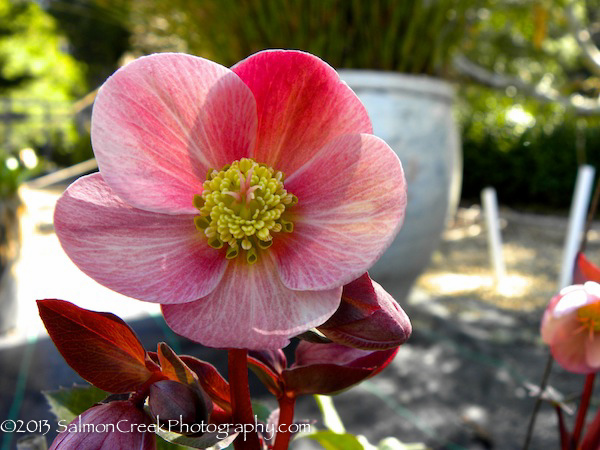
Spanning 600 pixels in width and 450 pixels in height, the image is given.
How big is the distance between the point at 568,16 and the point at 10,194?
3.54m

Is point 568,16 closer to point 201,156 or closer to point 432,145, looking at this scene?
point 432,145

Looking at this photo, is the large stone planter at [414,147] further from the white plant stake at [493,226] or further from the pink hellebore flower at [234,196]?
the pink hellebore flower at [234,196]

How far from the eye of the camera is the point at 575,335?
0.32 metres

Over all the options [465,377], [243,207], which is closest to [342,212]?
[243,207]

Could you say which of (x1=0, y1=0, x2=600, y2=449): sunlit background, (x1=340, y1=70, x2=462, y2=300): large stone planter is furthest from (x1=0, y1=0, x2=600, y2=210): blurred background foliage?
(x1=340, y1=70, x2=462, y2=300): large stone planter

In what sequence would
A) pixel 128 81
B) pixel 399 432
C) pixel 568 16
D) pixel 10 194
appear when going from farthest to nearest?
pixel 568 16
pixel 10 194
pixel 399 432
pixel 128 81

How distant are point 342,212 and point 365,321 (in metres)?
0.04

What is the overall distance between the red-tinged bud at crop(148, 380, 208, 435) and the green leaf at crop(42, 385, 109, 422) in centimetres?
10

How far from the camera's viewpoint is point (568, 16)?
3.61 m

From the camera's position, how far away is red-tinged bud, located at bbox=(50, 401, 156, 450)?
195 millimetres

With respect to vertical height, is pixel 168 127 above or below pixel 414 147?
above

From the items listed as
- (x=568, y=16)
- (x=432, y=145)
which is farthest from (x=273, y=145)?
(x=568, y=16)

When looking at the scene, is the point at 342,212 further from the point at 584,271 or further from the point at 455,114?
the point at 455,114

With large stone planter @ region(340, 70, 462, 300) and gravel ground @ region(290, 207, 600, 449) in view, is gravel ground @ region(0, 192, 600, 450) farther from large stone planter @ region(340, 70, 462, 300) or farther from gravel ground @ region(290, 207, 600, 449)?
large stone planter @ region(340, 70, 462, 300)
